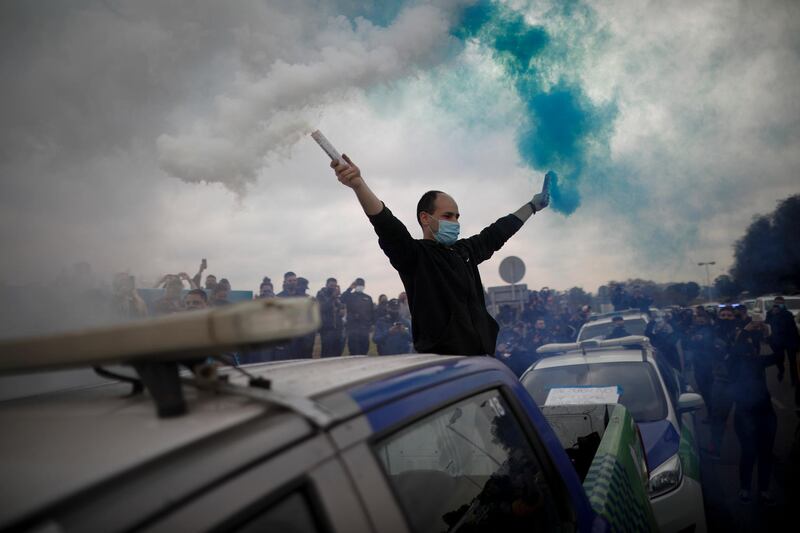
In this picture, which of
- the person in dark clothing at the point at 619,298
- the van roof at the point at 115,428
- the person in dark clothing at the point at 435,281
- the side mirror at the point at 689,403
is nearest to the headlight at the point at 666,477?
the side mirror at the point at 689,403

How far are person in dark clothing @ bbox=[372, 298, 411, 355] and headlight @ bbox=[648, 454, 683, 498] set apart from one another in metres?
5.99

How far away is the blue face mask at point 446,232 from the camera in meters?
3.26

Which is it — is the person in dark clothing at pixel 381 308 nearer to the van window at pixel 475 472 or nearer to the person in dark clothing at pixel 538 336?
the person in dark clothing at pixel 538 336

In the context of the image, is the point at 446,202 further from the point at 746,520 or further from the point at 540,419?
the point at 746,520

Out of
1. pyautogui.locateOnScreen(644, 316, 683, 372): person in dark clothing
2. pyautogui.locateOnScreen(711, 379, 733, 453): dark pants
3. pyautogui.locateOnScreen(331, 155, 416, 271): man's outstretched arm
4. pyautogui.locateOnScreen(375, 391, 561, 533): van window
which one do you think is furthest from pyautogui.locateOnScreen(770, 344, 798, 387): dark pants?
pyautogui.locateOnScreen(375, 391, 561, 533): van window

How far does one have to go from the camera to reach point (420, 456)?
1.81 meters

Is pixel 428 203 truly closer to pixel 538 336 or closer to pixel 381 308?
pixel 381 308

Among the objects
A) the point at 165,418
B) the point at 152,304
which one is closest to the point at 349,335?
the point at 152,304

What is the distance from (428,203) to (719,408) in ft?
17.8

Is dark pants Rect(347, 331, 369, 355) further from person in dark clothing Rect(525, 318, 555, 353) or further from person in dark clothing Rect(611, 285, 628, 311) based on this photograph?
person in dark clothing Rect(611, 285, 628, 311)

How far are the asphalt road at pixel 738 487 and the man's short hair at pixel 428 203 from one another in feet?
13.1

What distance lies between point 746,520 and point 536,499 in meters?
4.35

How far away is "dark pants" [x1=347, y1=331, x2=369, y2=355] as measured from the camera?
30.8 ft

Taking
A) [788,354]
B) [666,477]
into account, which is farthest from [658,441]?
[788,354]
